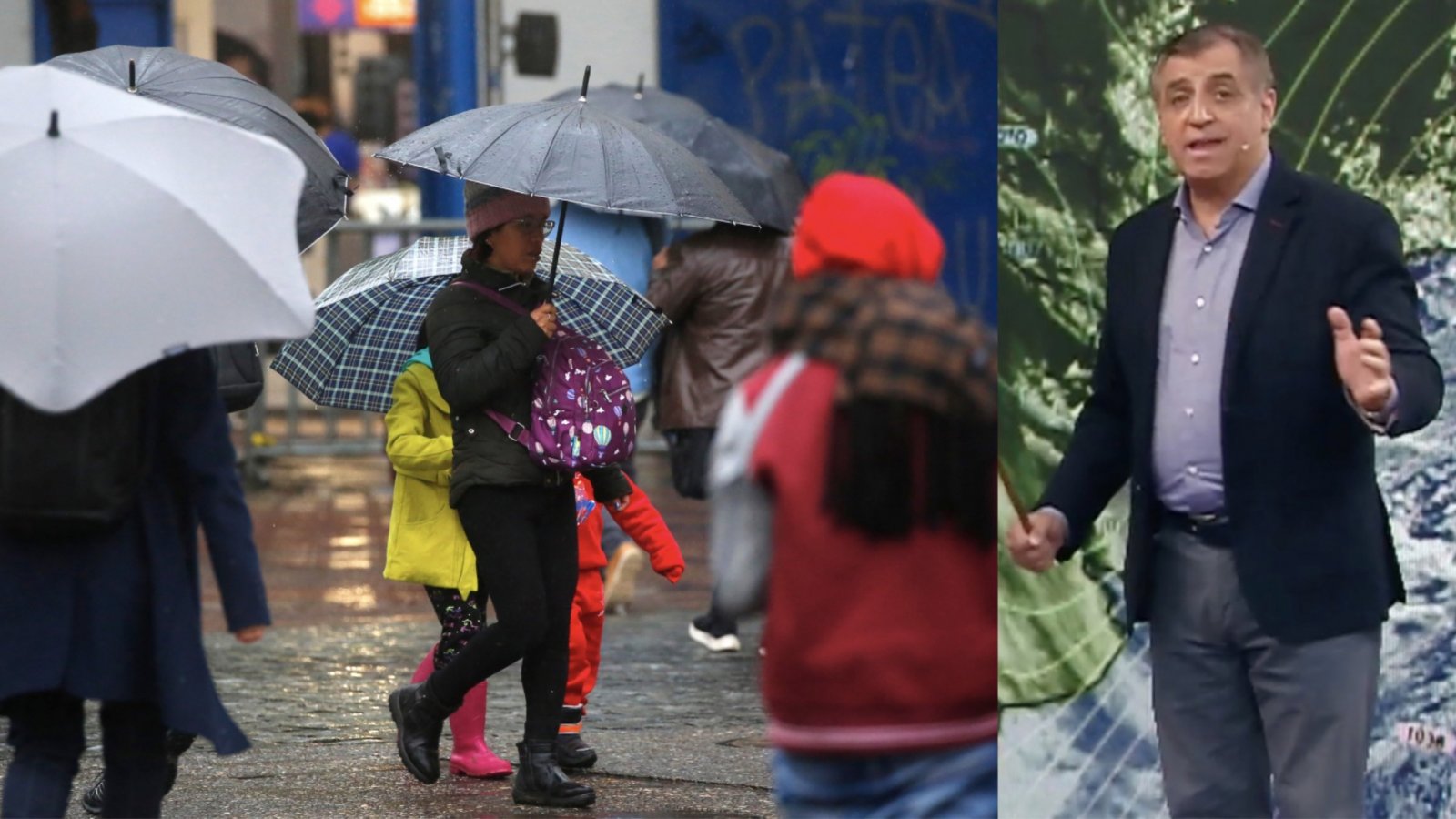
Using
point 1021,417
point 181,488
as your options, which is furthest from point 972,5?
point 181,488

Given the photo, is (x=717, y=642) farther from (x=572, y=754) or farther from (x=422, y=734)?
(x=422, y=734)

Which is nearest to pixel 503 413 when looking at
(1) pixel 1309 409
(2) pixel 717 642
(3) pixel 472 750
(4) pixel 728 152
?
(3) pixel 472 750

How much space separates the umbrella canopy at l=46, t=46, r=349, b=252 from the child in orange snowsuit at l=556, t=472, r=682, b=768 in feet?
3.54

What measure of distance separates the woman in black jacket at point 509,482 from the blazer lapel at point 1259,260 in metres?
2.11

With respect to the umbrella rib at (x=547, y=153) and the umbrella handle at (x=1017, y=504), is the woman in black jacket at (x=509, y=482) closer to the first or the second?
the umbrella rib at (x=547, y=153)

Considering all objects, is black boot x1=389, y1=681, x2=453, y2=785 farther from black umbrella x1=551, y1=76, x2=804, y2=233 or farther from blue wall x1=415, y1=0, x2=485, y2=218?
blue wall x1=415, y1=0, x2=485, y2=218

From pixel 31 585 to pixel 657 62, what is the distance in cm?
1035

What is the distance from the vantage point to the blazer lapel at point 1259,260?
4152 mm

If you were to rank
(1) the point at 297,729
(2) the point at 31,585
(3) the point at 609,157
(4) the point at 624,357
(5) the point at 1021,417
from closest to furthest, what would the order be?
(2) the point at 31,585
(5) the point at 1021,417
(3) the point at 609,157
(4) the point at 624,357
(1) the point at 297,729

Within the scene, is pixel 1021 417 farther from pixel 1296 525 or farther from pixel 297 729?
pixel 297 729

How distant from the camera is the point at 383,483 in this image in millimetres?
13797

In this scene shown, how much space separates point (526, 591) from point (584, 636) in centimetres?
81

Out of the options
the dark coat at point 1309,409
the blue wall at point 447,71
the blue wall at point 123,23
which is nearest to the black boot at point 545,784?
the dark coat at point 1309,409

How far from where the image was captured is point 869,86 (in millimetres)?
13305
